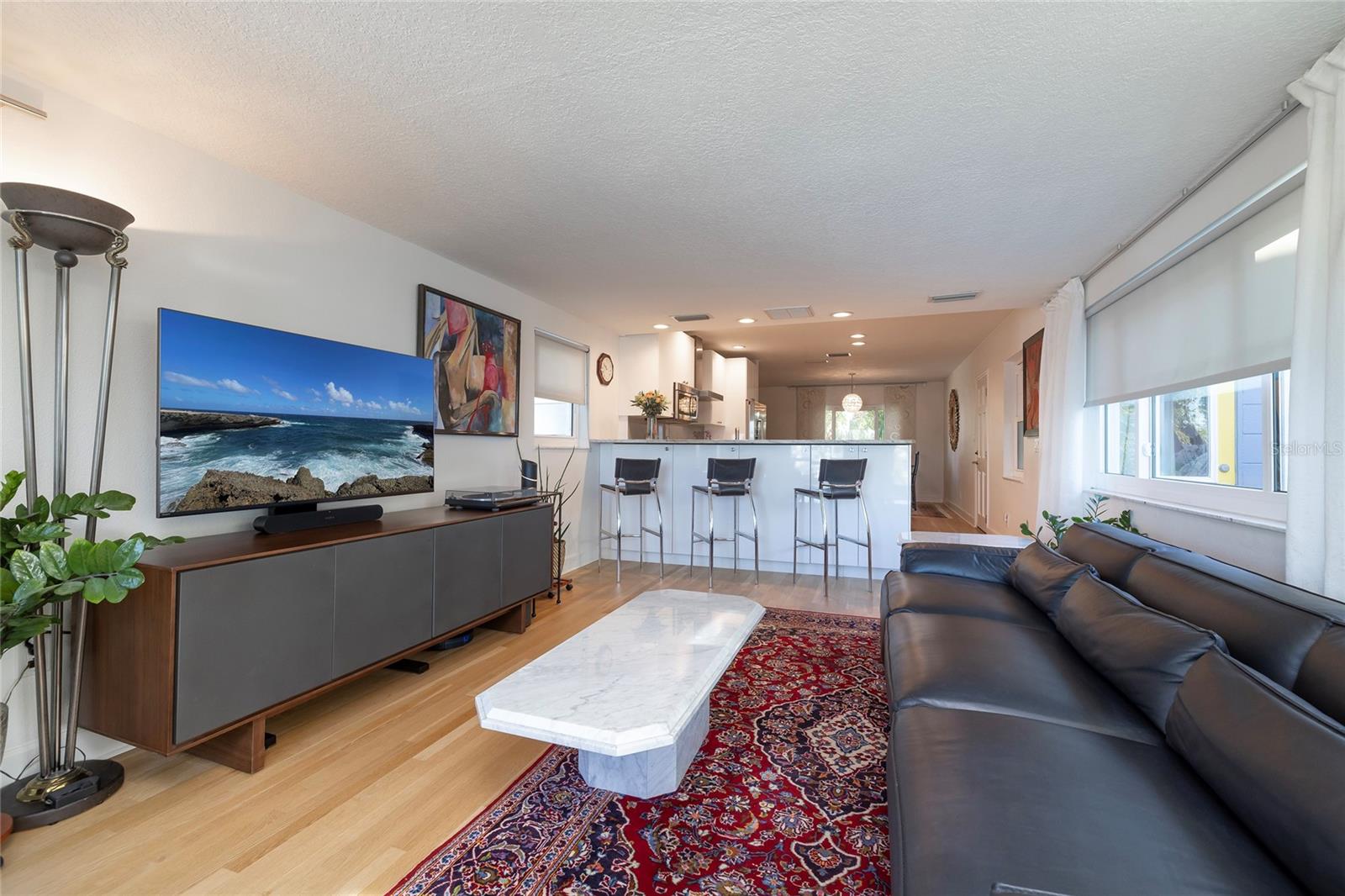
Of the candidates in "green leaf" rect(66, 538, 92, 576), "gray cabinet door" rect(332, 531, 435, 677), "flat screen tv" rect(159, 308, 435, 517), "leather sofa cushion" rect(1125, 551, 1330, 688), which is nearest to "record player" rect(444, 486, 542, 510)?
"flat screen tv" rect(159, 308, 435, 517)

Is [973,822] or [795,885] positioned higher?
[973,822]

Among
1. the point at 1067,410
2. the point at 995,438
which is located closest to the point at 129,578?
the point at 1067,410

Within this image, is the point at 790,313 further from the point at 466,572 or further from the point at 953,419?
the point at 953,419

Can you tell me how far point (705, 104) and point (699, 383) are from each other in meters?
5.44

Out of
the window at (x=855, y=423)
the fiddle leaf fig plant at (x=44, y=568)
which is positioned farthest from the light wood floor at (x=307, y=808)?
the window at (x=855, y=423)

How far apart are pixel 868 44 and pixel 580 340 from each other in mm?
3841

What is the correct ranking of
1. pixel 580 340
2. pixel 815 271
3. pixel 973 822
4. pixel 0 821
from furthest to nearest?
pixel 580 340
pixel 815 271
pixel 0 821
pixel 973 822

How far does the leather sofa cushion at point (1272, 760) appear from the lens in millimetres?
791

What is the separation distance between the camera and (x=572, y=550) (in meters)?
5.02

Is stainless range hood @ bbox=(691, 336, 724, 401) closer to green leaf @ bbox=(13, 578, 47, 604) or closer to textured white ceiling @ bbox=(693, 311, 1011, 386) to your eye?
textured white ceiling @ bbox=(693, 311, 1011, 386)

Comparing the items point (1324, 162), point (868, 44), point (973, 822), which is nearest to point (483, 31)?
point (868, 44)

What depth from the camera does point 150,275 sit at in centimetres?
212

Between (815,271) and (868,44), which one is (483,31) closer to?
(868,44)

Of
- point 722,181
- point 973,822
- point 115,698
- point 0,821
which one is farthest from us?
point 722,181
